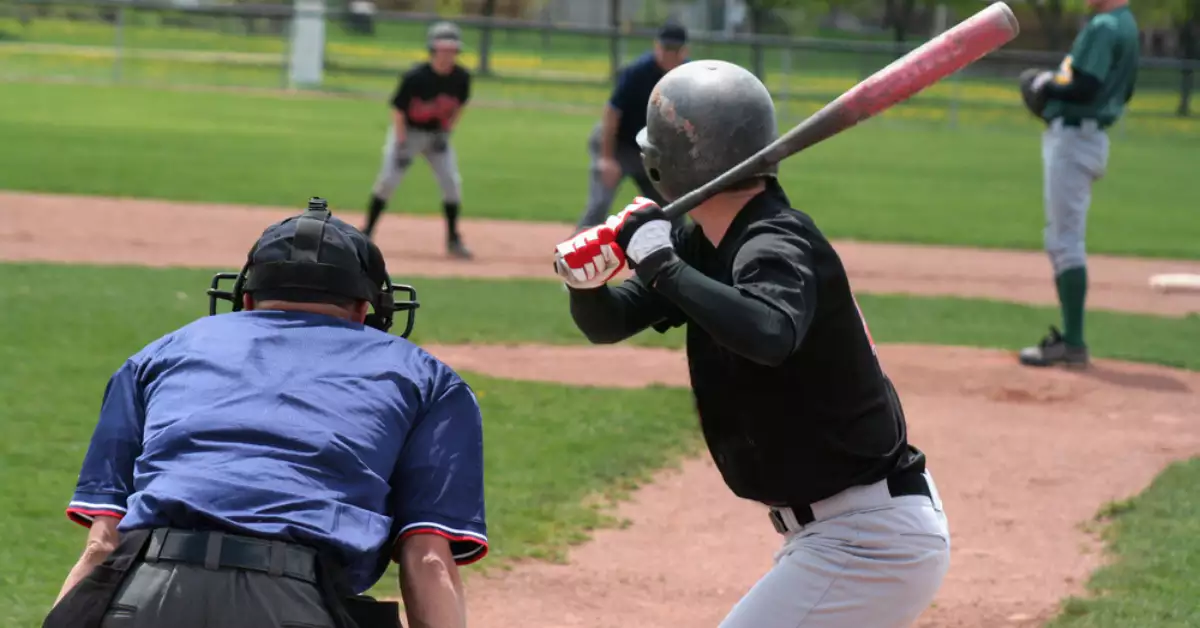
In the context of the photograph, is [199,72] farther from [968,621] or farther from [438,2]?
[968,621]

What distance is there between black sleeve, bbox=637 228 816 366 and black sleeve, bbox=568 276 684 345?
32cm

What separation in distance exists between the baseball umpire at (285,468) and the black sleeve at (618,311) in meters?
0.62

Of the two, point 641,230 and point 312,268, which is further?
point 641,230

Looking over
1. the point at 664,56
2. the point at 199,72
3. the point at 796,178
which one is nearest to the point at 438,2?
the point at 199,72

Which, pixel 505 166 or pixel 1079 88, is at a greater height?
pixel 1079 88

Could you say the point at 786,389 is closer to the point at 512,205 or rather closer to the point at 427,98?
the point at 427,98

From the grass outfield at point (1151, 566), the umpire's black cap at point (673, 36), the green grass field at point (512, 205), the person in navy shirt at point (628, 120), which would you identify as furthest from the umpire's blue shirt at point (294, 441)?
the umpire's black cap at point (673, 36)

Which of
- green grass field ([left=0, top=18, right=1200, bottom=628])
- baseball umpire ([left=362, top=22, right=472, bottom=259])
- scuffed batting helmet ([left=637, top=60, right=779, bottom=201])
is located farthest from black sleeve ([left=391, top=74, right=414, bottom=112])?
scuffed batting helmet ([left=637, top=60, right=779, bottom=201])

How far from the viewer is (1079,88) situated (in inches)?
376

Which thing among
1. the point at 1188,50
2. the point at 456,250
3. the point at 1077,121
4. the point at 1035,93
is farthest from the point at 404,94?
→ the point at 1188,50

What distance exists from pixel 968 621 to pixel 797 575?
2.26m

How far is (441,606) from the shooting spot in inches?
112

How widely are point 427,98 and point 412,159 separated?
60 centimetres

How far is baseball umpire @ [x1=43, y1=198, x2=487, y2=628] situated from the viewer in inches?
104
